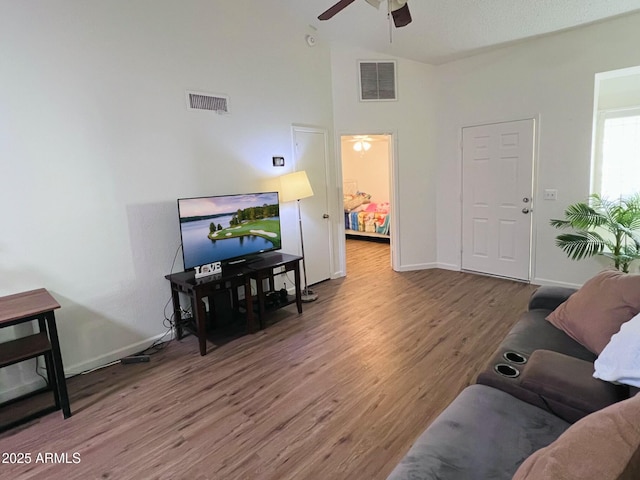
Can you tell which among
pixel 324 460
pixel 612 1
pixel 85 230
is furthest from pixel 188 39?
pixel 612 1

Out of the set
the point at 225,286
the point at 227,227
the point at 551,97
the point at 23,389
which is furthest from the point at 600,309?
the point at 23,389

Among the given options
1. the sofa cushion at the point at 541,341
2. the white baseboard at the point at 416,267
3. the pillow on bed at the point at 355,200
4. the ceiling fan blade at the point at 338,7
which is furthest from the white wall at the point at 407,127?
the sofa cushion at the point at 541,341

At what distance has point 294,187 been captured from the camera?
3988 mm

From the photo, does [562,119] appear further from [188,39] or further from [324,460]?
[324,460]

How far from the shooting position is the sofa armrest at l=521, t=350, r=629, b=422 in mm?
1418

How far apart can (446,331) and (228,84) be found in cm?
313

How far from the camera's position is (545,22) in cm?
370

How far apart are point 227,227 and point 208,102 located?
1.20m

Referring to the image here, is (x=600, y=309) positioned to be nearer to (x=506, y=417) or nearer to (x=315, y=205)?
(x=506, y=417)

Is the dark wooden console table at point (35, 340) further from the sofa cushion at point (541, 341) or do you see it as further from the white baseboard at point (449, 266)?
the white baseboard at point (449, 266)

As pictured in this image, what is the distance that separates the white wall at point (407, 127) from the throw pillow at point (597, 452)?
4.47 meters

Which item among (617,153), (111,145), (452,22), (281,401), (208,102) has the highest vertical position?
(452,22)

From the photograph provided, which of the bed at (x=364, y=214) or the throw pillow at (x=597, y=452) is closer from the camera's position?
the throw pillow at (x=597, y=452)

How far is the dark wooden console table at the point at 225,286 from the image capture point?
3006mm
